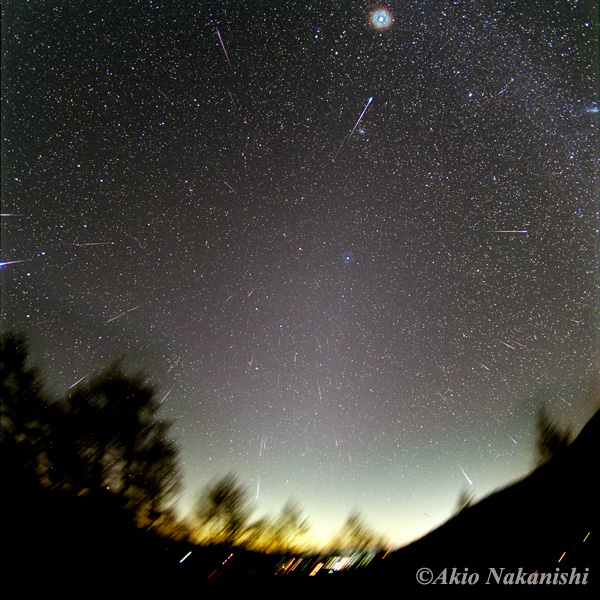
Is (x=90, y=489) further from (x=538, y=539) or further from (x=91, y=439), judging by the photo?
(x=538, y=539)

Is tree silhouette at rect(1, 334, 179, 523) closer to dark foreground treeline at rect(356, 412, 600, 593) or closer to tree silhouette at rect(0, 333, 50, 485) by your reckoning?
tree silhouette at rect(0, 333, 50, 485)

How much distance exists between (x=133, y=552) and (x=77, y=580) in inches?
175

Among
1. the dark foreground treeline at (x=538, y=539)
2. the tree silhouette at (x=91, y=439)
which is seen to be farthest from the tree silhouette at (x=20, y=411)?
the dark foreground treeline at (x=538, y=539)

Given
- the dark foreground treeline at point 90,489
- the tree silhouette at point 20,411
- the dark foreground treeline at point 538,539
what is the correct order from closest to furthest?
the dark foreground treeline at point 538,539, the dark foreground treeline at point 90,489, the tree silhouette at point 20,411

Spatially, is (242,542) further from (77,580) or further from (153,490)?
(77,580)

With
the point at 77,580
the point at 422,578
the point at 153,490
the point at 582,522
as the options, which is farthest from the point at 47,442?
the point at 582,522

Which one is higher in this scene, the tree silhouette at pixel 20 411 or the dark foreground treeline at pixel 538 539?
the dark foreground treeline at pixel 538 539

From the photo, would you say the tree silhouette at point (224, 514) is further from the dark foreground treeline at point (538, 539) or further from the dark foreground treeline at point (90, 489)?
the dark foreground treeline at point (538, 539)

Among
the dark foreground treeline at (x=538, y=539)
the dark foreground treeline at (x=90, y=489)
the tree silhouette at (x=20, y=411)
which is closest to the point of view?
the dark foreground treeline at (x=538, y=539)

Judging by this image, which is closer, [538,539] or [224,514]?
[538,539]

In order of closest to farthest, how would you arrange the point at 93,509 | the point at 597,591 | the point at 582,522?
the point at 597,591 < the point at 582,522 < the point at 93,509

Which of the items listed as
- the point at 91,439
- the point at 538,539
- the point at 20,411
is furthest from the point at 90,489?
the point at 538,539

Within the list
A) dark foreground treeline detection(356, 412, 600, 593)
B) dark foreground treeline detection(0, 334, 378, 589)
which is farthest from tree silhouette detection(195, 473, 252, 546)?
dark foreground treeline detection(356, 412, 600, 593)

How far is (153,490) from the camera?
13.5 meters
